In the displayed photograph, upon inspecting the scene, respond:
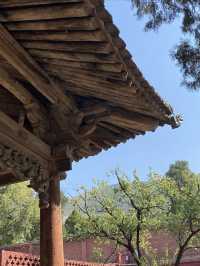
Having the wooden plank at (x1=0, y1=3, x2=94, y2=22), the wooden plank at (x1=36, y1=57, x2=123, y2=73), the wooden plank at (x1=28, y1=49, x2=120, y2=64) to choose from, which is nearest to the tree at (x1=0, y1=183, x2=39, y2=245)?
the wooden plank at (x1=36, y1=57, x2=123, y2=73)

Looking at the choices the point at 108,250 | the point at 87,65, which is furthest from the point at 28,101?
the point at 108,250

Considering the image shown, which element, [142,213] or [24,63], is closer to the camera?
[24,63]

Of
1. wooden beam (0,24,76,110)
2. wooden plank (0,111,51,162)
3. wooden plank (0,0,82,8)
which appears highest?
wooden plank (0,0,82,8)

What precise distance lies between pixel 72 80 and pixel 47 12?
47.0 inches

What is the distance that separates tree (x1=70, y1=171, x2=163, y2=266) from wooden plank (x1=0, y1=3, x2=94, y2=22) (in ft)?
42.6

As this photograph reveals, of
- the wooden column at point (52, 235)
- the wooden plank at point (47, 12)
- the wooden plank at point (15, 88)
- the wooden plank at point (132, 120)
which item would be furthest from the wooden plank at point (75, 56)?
the wooden column at point (52, 235)

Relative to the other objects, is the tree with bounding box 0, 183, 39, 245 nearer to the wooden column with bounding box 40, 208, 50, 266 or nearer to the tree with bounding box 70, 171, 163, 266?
the tree with bounding box 70, 171, 163, 266

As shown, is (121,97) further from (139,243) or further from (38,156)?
(139,243)

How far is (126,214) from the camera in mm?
16750

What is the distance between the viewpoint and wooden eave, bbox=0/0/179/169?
380 centimetres

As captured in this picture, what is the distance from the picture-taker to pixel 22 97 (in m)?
4.88

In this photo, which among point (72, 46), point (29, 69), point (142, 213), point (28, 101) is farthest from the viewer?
point (142, 213)

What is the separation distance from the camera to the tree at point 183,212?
1650cm

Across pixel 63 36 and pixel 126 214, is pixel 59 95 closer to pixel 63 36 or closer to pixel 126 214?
pixel 63 36
